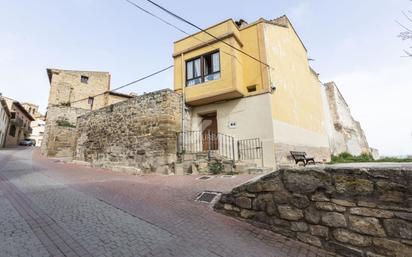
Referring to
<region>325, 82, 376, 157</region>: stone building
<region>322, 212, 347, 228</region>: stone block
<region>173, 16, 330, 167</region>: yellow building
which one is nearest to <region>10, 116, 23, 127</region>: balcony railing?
<region>173, 16, 330, 167</region>: yellow building

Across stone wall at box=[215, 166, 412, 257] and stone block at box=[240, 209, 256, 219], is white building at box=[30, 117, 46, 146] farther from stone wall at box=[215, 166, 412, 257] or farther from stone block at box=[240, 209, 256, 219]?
stone wall at box=[215, 166, 412, 257]

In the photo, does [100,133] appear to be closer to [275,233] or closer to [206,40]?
[206,40]

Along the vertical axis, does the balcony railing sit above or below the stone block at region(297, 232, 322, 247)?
above

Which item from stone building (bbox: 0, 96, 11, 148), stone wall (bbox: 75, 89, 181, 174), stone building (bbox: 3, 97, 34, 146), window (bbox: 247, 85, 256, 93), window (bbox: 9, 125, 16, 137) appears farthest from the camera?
window (bbox: 9, 125, 16, 137)

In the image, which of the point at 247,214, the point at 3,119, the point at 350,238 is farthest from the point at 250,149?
the point at 3,119

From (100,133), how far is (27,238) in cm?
964

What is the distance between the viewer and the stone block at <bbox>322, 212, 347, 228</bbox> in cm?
298

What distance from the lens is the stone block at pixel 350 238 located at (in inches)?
110

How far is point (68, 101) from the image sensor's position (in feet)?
75.8

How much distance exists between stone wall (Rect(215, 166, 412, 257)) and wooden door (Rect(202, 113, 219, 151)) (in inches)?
275

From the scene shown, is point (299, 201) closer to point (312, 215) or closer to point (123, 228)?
point (312, 215)

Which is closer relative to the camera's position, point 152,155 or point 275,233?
point 275,233

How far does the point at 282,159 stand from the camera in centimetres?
933

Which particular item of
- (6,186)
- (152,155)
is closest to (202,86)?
(152,155)
